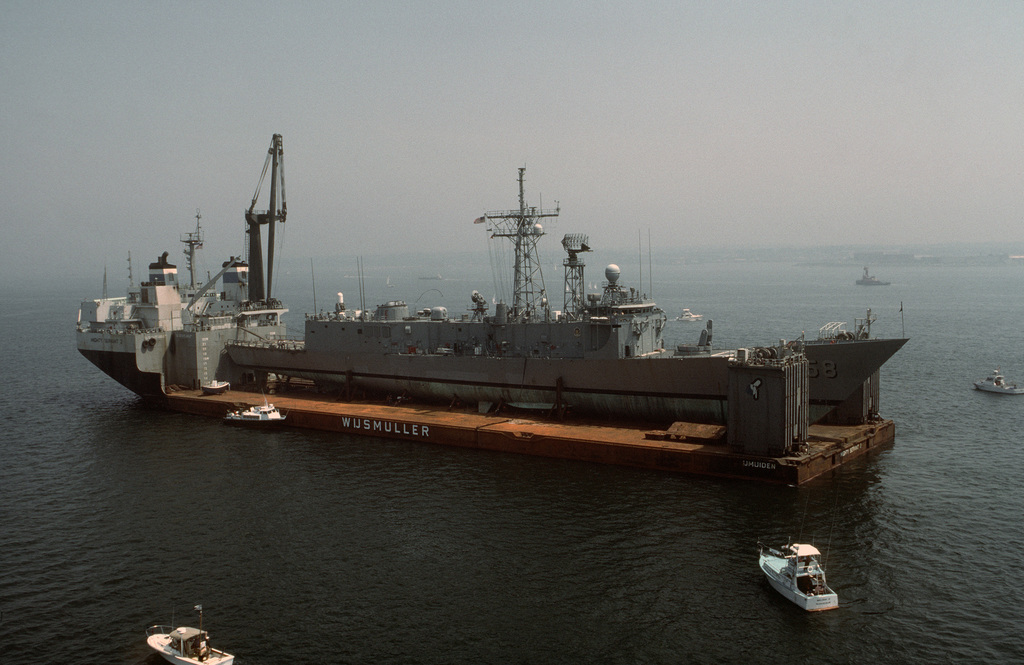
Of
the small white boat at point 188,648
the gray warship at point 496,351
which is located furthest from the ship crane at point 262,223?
the small white boat at point 188,648

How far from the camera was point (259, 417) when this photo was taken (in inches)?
1758

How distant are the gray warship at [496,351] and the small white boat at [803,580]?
979 cm

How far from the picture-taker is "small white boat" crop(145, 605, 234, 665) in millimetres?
19516

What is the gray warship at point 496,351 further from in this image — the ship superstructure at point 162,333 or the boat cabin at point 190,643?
the boat cabin at point 190,643

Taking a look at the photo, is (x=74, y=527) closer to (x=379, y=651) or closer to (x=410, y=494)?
(x=410, y=494)

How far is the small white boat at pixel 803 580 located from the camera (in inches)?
861

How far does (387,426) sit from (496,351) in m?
7.45

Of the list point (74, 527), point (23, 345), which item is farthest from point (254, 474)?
point (23, 345)

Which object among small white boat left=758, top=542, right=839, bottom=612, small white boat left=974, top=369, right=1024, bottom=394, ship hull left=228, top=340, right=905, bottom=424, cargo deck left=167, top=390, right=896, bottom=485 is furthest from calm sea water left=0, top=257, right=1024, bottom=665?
small white boat left=974, top=369, right=1024, bottom=394

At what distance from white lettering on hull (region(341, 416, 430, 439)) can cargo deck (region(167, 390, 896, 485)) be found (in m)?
0.05

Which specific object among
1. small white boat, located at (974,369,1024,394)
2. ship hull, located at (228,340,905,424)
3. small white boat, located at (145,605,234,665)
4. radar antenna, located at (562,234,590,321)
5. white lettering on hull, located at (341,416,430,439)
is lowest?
small white boat, located at (145,605,234,665)

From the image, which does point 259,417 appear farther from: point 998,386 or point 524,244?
point 998,386

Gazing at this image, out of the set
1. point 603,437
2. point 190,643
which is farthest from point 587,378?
point 190,643

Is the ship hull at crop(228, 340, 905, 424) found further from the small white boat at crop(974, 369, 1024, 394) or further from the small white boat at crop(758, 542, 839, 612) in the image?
the small white boat at crop(974, 369, 1024, 394)
